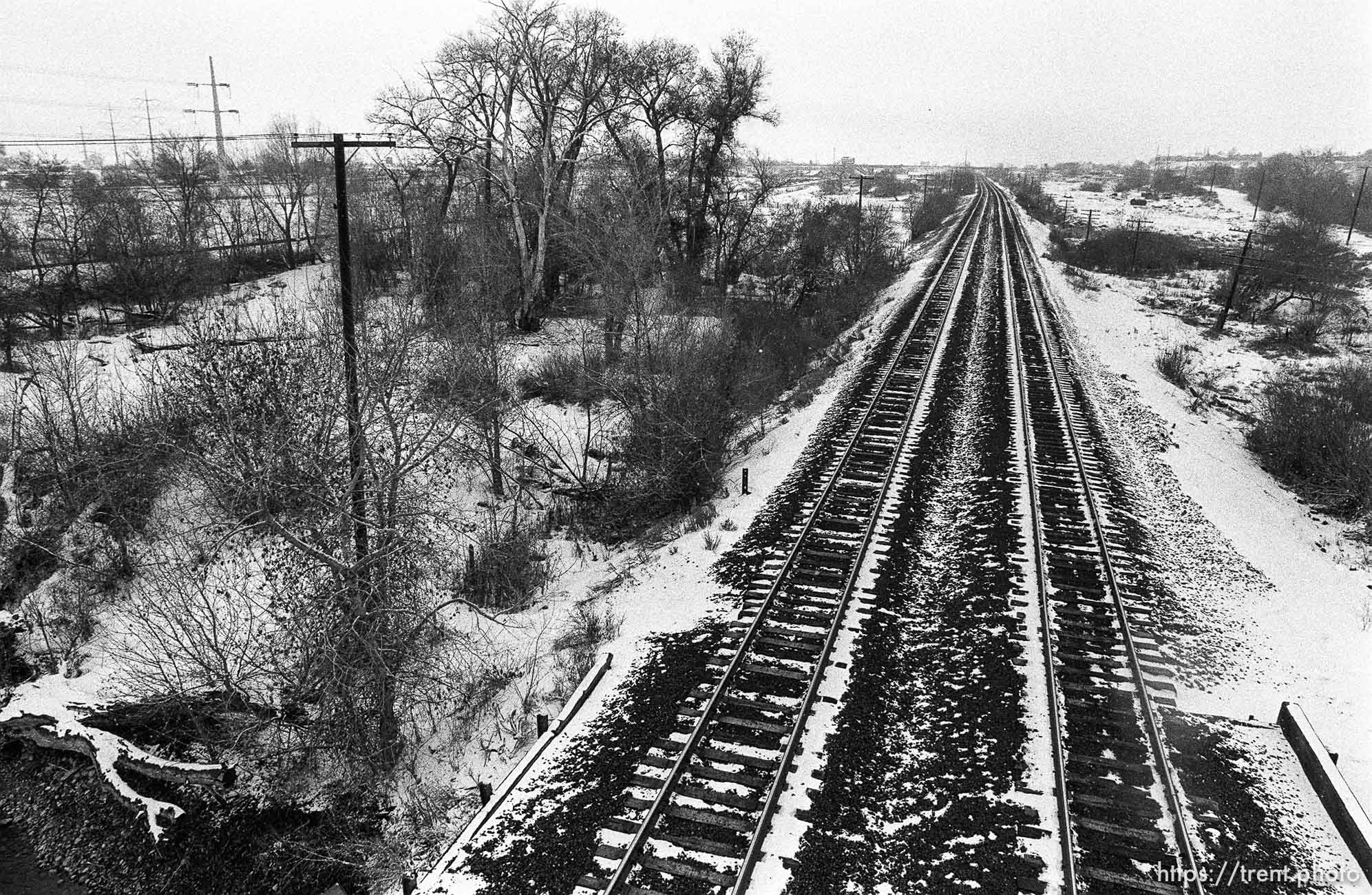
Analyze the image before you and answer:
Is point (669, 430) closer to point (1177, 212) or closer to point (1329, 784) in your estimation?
point (1329, 784)

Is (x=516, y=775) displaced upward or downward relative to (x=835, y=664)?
downward

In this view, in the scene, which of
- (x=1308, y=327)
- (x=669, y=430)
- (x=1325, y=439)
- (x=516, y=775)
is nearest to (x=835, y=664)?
(x=516, y=775)

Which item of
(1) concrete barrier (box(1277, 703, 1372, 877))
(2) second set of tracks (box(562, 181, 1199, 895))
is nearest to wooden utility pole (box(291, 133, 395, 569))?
(2) second set of tracks (box(562, 181, 1199, 895))

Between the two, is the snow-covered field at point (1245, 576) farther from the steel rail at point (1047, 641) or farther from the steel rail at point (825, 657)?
the steel rail at point (825, 657)

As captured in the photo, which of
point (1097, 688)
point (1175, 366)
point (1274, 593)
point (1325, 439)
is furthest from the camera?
point (1175, 366)

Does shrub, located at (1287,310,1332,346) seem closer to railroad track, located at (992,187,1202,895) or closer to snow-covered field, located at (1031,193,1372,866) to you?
snow-covered field, located at (1031,193,1372,866)

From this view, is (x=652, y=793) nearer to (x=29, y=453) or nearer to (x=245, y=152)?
(x=29, y=453)
